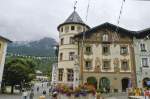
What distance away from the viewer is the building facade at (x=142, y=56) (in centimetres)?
3581

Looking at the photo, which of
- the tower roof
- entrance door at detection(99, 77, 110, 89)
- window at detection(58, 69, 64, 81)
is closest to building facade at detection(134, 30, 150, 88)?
entrance door at detection(99, 77, 110, 89)

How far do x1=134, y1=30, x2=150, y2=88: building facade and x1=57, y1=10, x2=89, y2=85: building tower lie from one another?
32.9 feet

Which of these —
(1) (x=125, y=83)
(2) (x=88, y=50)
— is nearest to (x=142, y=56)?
(1) (x=125, y=83)

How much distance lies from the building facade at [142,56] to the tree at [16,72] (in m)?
20.8

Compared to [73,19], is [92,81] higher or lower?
lower

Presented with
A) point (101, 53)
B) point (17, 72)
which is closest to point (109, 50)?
point (101, 53)

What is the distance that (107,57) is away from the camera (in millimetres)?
36844

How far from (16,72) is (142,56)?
22.9 metres

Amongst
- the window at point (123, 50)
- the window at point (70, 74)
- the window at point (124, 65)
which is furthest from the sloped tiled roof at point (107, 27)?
the window at point (70, 74)

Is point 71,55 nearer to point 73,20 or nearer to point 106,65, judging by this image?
point 106,65

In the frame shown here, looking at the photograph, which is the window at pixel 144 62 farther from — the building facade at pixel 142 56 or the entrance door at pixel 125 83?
the entrance door at pixel 125 83

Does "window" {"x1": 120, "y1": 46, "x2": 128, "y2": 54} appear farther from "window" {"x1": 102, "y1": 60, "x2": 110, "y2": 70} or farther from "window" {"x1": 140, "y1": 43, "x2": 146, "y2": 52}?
"window" {"x1": 102, "y1": 60, "x2": 110, "y2": 70}

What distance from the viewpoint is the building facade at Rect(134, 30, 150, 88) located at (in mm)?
35812

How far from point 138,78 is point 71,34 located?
13622 millimetres
